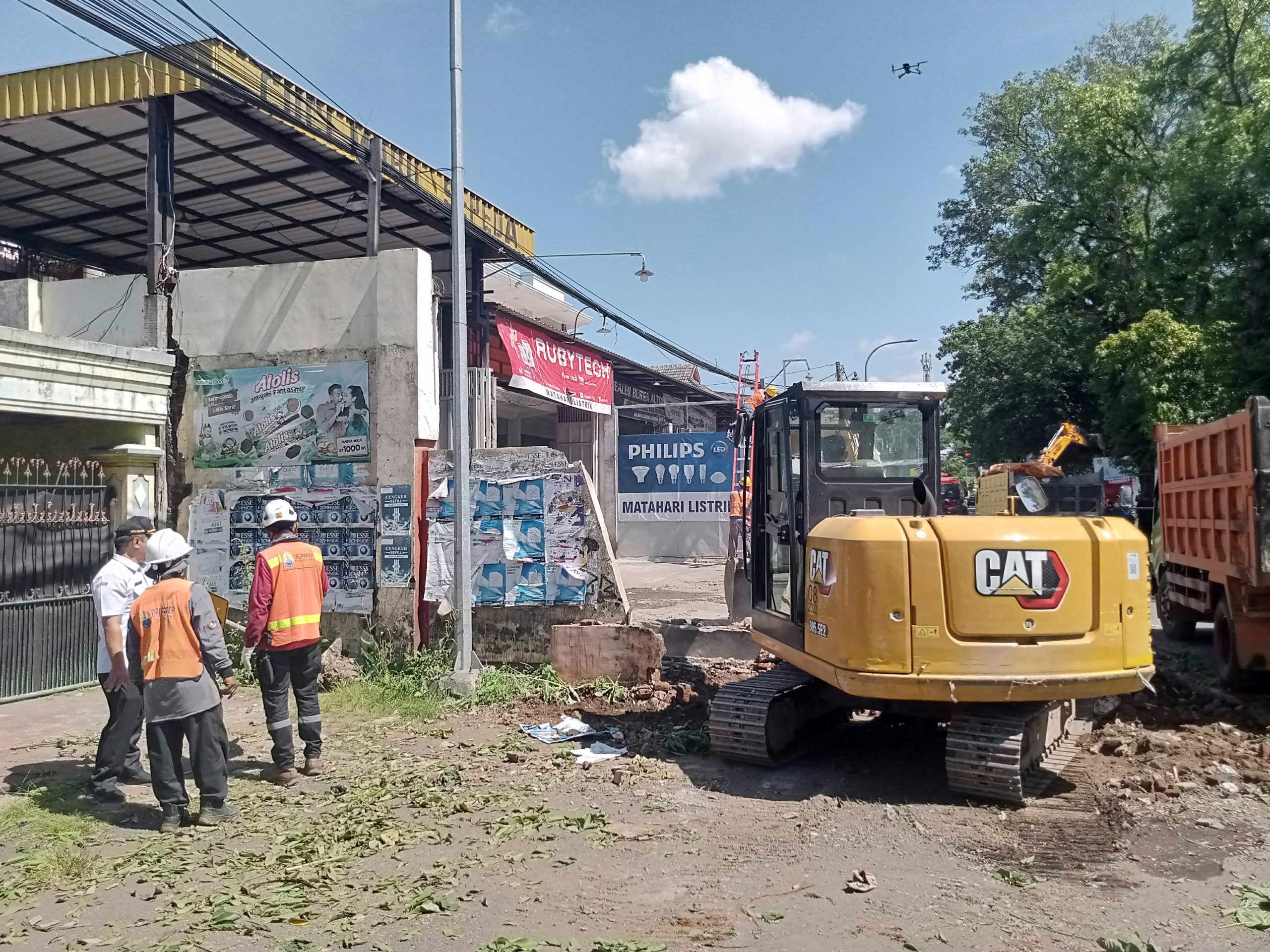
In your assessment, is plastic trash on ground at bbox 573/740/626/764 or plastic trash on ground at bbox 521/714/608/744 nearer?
plastic trash on ground at bbox 573/740/626/764

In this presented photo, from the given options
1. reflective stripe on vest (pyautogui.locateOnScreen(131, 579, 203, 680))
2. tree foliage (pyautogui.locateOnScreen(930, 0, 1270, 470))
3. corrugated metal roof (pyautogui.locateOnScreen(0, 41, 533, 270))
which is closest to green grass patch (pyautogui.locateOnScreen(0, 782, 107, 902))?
reflective stripe on vest (pyautogui.locateOnScreen(131, 579, 203, 680))

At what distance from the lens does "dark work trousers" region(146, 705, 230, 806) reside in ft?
18.3

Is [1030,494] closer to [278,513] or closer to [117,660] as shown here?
[278,513]

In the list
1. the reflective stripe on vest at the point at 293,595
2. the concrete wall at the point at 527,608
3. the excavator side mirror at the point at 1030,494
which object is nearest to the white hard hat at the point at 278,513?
the reflective stripe on vest at the point at 293,595

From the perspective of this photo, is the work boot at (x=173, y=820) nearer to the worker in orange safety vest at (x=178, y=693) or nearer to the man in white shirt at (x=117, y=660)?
the worker in orange safety vest at (x=178, y=693)

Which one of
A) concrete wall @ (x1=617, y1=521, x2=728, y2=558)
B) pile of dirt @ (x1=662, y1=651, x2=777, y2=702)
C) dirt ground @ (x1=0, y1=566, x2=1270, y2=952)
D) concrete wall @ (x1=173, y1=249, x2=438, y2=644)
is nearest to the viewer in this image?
dirt ground @ (x1=0, y1=566, x2=1270, y2=952)

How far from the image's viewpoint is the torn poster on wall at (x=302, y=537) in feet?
32.2

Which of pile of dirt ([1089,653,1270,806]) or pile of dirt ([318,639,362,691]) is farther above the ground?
pile of dirt ([318,639,362,691])

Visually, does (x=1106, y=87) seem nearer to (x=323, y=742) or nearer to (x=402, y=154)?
(x=402, y=154)

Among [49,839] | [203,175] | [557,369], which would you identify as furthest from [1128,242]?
[49,839]

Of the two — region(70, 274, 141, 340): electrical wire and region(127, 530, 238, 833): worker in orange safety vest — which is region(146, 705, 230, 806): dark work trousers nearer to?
region(127, 530, 238, 833): worker in orange safety vest

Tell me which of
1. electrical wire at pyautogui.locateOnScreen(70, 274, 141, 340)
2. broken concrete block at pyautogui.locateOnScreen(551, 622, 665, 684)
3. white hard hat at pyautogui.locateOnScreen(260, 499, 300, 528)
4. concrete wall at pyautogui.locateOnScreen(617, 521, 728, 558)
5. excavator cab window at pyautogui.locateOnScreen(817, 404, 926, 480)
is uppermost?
electrical wire at pyautogui.locateOnScreen(70, 274, 141, 340)

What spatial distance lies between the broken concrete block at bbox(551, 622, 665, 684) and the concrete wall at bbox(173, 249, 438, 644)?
5.62 ft

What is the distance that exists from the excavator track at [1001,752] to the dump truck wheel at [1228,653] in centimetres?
322
